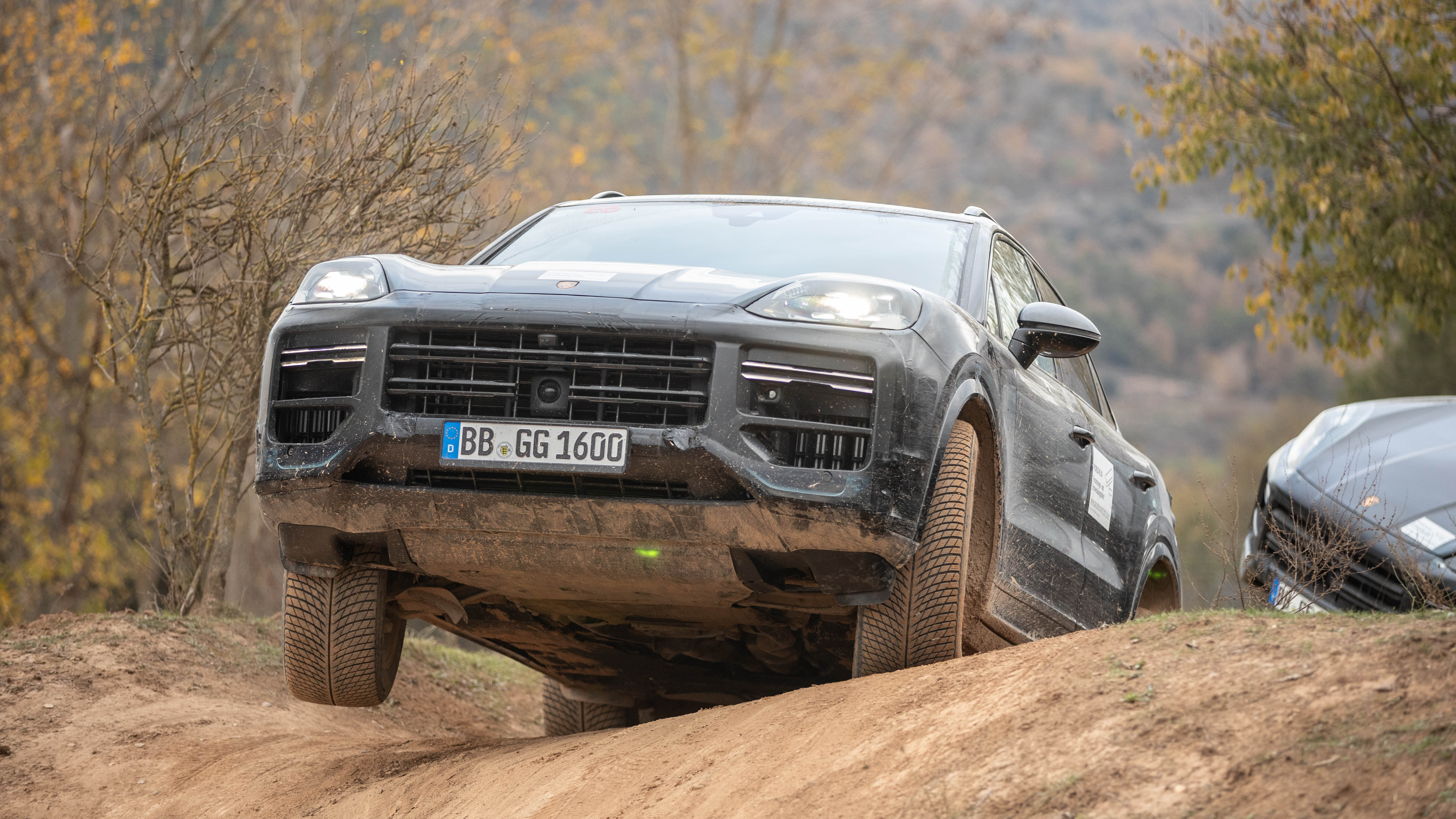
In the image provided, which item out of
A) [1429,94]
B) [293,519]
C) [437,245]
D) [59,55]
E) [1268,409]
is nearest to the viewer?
[293,519]

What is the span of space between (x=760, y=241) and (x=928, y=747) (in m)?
2.25

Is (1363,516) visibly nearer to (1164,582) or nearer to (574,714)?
(1164,582)

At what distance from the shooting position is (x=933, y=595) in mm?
3947

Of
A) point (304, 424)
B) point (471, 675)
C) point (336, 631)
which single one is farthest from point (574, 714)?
point (304, 424)

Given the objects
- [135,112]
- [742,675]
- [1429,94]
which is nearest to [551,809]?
[742,675]

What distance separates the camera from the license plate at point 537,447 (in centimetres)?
363

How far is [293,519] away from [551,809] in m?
1.16

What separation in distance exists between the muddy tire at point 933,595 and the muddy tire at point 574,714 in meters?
2.16

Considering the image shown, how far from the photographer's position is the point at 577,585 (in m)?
4.16

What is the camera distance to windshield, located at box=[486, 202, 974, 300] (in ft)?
15.4

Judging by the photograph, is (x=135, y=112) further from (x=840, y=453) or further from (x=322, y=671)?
(x=840, y=453)

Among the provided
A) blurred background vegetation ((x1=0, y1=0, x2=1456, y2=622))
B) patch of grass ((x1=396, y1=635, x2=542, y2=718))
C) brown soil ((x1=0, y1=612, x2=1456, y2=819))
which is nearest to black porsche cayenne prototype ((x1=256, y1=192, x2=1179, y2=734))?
brown soil ((x1=0, y1=612, x2=1456, y2=819))

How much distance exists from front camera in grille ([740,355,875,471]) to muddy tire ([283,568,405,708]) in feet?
4.67

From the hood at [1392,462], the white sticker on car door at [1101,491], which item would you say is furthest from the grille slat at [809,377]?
the hood at [1392,462]
